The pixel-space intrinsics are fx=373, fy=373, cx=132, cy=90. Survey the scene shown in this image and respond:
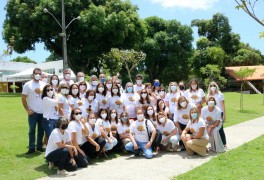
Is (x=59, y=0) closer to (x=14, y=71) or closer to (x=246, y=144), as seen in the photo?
(x=246, y=144)

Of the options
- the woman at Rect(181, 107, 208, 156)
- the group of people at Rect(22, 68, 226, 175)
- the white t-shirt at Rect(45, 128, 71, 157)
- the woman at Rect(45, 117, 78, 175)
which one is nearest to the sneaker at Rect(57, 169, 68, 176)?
the woman at Rect(45, 117, 78, 175)

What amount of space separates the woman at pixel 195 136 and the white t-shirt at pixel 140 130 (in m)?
0.89

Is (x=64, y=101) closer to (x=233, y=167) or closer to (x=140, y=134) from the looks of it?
(x=140, y=134)

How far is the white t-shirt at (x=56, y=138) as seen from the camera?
7723 mm

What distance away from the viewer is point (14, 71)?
191 ft

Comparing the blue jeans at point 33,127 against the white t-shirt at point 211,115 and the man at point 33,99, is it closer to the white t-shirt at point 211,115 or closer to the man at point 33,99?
the man at point 33,99

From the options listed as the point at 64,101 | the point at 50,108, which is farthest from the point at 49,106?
the point at 64,101

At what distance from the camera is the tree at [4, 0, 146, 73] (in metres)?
31.0

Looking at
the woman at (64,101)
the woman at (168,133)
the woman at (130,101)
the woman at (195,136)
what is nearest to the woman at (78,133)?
the woman at (64,101)

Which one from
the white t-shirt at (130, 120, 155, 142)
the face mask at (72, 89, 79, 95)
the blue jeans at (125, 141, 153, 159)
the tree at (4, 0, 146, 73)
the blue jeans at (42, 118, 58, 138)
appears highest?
the tree at (4, 0, 146, 73)

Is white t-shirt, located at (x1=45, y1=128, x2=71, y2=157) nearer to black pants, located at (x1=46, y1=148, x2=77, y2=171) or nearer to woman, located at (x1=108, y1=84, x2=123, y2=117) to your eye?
black pants, located at (x1=46, y1=148, x2=77, y2=171)

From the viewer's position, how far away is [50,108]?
8.91 m

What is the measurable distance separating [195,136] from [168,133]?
88 cm

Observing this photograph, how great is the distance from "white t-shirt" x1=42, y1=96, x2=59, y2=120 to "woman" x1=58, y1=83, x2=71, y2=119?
0.52 feet
